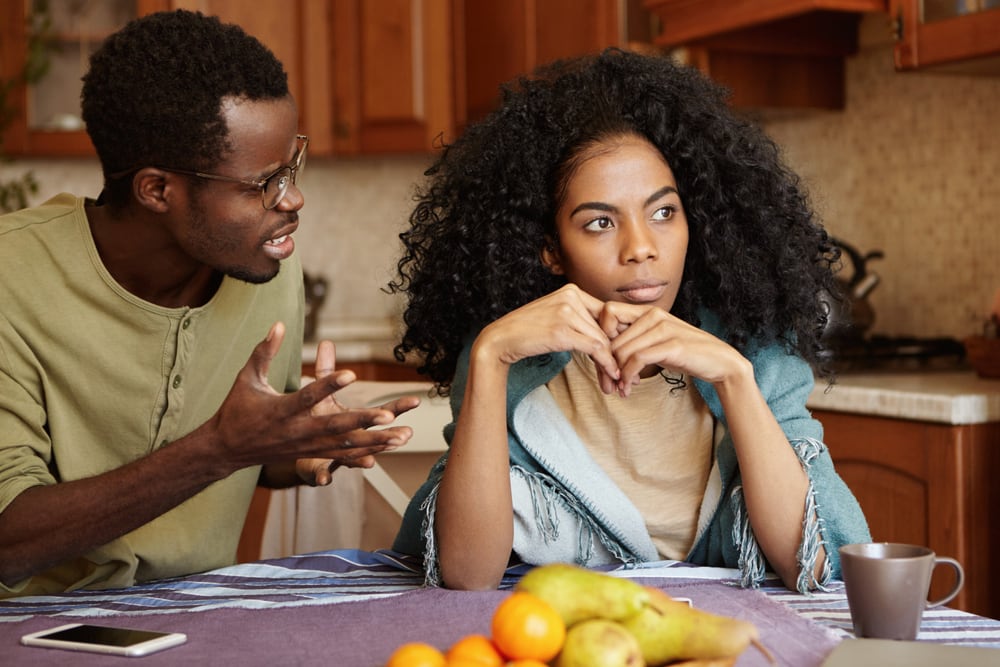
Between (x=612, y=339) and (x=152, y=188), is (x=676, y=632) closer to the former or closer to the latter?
(x=612, y=339)

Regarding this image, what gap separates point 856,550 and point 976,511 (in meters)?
1.37

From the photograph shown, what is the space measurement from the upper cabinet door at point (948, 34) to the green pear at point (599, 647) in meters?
1.91

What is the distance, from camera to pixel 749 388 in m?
1.29

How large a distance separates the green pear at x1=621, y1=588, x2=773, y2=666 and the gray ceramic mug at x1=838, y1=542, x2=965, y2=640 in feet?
0.55

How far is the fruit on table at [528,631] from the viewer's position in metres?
0.81

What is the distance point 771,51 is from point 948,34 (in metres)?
0.67

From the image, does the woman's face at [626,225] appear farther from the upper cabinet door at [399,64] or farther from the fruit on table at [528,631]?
the upper cabinet door at [399,64]

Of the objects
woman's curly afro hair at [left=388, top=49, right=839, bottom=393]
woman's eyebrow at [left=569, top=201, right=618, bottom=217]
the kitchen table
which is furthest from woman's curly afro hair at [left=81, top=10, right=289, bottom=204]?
the kitchen table

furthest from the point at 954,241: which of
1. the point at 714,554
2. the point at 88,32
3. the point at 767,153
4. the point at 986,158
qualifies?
the point at 88,32

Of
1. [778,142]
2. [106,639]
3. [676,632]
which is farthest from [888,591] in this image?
[778,142]

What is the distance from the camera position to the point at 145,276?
150cm

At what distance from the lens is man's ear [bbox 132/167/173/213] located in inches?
57.4

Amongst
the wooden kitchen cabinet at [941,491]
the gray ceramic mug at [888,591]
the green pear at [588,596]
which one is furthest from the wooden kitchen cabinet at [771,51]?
the green pear at [588,596]

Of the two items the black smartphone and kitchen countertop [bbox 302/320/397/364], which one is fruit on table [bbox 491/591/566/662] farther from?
kitchen countertop [bbox 302/320/397/364]
